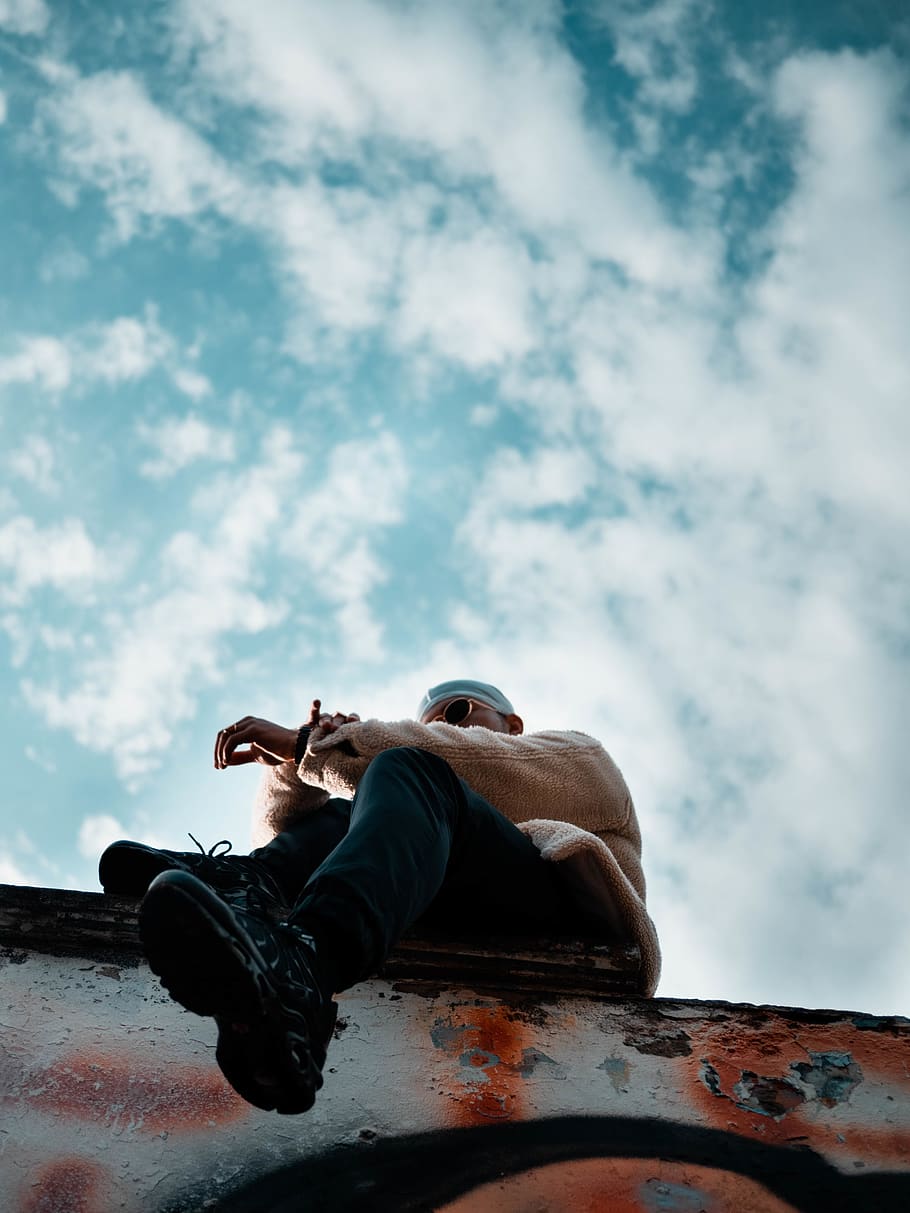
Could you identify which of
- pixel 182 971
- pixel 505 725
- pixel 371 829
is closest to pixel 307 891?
pixel 371 829

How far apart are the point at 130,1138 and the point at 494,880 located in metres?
0.87

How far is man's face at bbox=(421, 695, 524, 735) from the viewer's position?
10.8 feet

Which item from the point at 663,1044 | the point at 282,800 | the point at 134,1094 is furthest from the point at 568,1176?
the point at 282,800

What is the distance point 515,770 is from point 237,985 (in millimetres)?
1434

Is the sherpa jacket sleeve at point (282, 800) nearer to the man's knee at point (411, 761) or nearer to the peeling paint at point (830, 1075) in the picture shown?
the man's knee at point (411, 761)

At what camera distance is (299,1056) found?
1361mm

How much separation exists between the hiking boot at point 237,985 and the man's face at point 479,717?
1889mm

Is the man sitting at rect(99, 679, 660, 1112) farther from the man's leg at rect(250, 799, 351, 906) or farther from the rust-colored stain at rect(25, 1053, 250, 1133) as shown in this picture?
the rust-colored stain at rect(25, 1053, 250, 1133)

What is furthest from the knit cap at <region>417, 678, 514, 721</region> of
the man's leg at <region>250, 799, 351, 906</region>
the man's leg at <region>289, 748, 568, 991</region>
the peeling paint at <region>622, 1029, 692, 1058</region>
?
the peeling paint at <region>622, 1029, 692, 1058</region>

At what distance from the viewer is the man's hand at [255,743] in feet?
8.93

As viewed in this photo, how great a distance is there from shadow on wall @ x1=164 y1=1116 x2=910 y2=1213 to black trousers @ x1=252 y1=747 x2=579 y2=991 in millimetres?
370

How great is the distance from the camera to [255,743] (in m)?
2.76

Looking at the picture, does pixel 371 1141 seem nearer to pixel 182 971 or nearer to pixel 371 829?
pixel 371 829

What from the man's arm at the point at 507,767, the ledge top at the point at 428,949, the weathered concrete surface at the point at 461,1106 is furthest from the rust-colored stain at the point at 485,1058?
the man's arm at the point at 507,767
